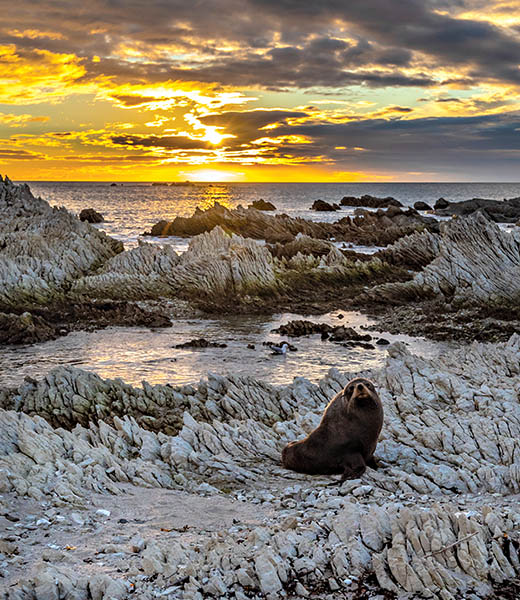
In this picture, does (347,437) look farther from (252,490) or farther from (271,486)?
(252,490)

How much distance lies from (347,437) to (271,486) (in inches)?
45.0

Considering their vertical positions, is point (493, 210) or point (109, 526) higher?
point (493, 210)

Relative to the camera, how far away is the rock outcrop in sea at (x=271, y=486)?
5062mm

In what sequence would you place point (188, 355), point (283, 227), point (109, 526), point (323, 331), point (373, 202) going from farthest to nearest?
point (373, 202) < point (283, 227) < point (323, 331) < point (188, 355) < point (109, 526)

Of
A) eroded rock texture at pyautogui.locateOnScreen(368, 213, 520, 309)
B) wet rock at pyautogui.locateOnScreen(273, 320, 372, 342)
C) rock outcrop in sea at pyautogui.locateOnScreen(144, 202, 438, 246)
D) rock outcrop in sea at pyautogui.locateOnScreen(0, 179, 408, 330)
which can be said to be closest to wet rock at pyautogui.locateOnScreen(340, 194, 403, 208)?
rock outcrop in sea at pyautogui.locateOnScreen(144, 202, 438, 246)

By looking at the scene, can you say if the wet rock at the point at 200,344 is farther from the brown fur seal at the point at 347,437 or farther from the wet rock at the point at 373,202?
the wet rock at the point at 373,202

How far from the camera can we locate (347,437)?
805cm

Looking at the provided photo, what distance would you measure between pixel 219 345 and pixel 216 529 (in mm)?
13739

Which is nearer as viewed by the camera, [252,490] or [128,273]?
[252,490]

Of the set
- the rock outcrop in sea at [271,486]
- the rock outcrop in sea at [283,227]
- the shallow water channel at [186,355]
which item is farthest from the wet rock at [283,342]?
the rock outcrop in sea at [283,227]

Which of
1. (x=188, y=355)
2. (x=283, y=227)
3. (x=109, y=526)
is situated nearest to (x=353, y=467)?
(x=109, y=526)

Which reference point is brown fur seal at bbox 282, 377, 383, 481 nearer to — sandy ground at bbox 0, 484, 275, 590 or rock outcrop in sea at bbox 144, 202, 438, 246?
sandy ground at bbox 0, 484, 275, 590

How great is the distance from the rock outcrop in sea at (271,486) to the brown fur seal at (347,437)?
241mm

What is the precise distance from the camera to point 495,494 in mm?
7414
